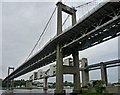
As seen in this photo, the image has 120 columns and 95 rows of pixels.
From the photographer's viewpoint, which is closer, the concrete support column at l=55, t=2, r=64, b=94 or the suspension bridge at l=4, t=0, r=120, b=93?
the suspension bridge at l=4, t=0, r=120, b=93

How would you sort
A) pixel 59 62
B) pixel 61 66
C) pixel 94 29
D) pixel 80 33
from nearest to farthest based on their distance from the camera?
pixel 94 29 → pixel 80 33 → pixel 61 66 → pixel 59 62

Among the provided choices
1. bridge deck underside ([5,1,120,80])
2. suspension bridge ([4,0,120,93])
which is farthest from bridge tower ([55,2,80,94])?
bridge deck underside ([5,1,120,80])

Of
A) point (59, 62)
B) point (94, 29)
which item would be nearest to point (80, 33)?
point (94, 29)

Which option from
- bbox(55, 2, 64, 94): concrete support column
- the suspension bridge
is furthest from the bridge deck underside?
bbox(55, 2, 64, 94): concrete support column

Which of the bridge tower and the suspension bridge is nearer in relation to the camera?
the suspension bridge

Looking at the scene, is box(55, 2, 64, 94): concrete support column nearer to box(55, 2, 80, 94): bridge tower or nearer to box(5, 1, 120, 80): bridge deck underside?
box(55, 2, 80, 94): bridge tower

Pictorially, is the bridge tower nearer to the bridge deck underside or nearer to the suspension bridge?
the suspension bridge

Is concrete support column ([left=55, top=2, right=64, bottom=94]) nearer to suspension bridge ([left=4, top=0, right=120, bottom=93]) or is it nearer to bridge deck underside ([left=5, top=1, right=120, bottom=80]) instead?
suspension bridge ([left=4, top=0, right=120, bottom=93])

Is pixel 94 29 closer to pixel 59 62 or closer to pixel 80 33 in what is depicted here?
pixel 80 33

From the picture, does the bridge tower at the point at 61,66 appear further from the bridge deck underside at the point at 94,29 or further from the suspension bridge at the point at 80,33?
the bridge deck underside at the point at 94,29

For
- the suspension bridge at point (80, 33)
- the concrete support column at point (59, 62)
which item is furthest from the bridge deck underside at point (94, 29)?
the concrete support column at point (59, 62)

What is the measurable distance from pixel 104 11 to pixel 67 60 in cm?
2086

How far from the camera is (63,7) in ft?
105

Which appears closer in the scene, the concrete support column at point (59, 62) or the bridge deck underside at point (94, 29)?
the bridge deck underside at point (94, 29)
